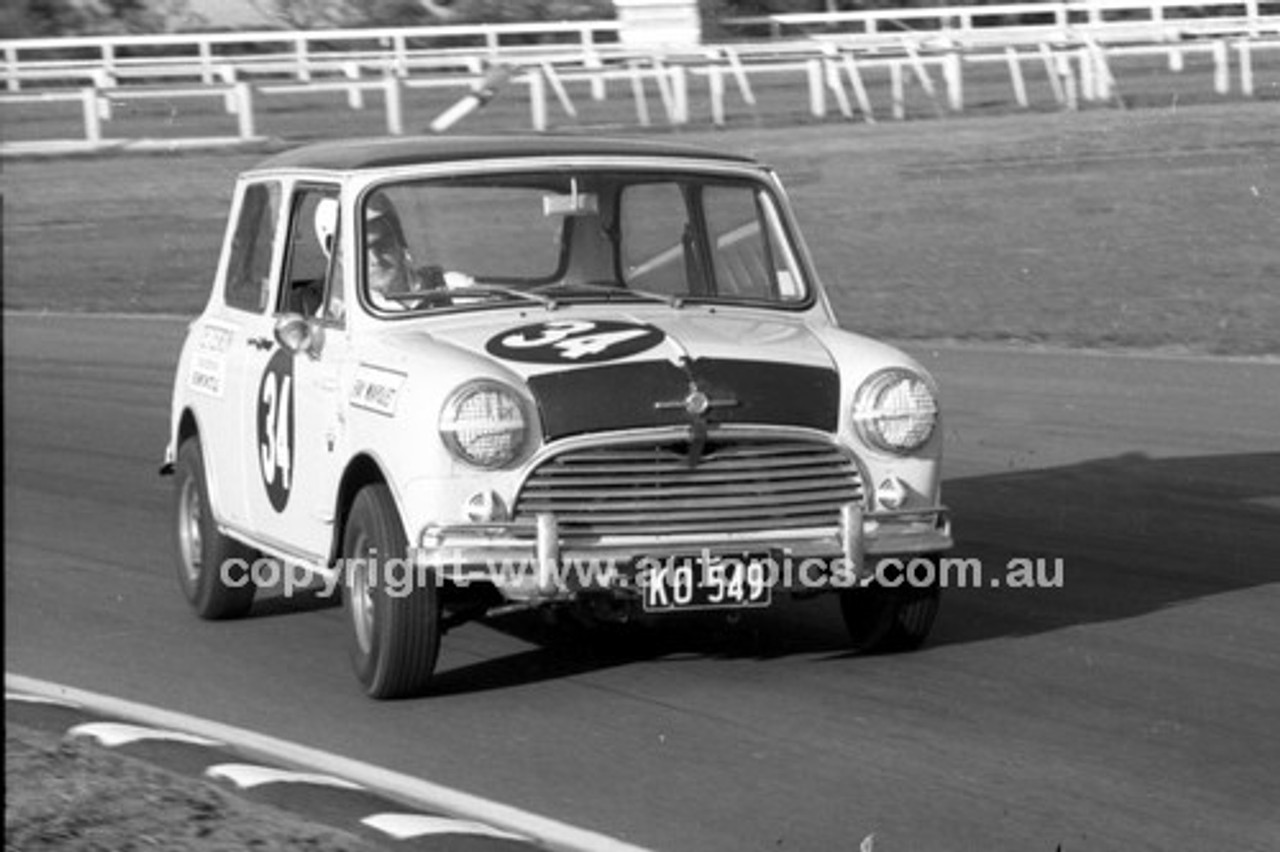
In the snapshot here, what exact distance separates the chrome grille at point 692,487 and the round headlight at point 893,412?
0.11 m

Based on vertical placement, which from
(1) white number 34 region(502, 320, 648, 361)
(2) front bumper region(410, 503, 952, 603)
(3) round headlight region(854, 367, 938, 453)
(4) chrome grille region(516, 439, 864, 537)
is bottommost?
(2) front bumper region(410, 503, 952, 603)

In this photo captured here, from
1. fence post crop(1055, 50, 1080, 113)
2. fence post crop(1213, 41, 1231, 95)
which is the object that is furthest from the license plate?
fence post crop(1055, 50, 1080, 113)

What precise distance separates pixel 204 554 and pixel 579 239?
1710 mm

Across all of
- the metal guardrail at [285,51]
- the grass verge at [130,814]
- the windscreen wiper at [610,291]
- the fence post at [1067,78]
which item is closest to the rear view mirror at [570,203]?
the windscreen wiper at [610,291]

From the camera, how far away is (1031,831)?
5.83 metres

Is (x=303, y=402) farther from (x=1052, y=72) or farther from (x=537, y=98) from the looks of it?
(x=1052, y=72)

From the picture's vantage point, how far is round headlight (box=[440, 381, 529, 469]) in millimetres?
7090

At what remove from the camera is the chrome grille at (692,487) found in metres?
7.19

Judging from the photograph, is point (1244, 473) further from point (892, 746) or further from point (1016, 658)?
point (892, 746)

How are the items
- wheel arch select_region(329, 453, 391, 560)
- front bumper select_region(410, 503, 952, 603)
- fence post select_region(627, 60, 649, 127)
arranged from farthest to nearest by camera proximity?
fence post select_region(627, 60, 649, 127) < wheel arch select_region(329, 453, 391, 560) < front bumper select_region(410, 503, 952, 603)

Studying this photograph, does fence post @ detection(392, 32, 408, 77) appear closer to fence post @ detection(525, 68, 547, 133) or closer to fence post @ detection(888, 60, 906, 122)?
fence post @ detection(525, 68, 547, 133)

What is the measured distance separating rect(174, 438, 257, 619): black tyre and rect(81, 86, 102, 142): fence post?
22.9 m

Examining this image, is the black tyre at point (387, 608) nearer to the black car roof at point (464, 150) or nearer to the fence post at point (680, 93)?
the black car roof at point (464, 150)

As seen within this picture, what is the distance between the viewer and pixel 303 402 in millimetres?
7922
